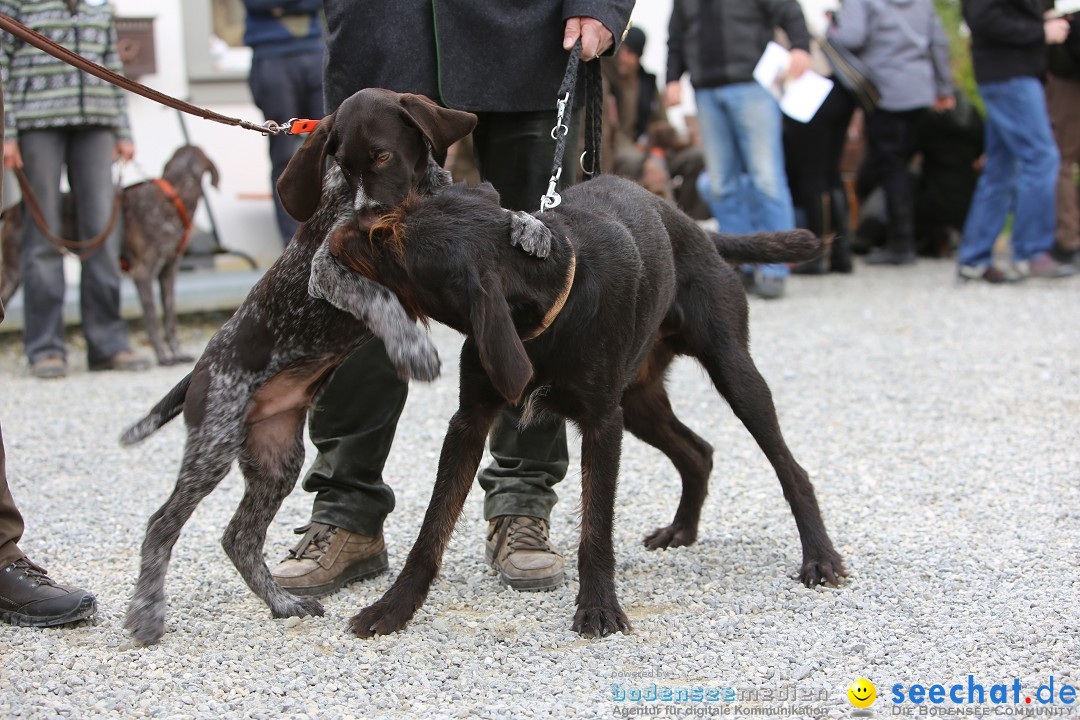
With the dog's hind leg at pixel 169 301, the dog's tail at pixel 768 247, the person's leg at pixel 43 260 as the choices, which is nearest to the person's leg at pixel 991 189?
the dog's tail at pixel 768 247

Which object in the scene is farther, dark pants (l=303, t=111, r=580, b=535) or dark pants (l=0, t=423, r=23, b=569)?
dark pants (l=303, t=111, r=580, b=535)

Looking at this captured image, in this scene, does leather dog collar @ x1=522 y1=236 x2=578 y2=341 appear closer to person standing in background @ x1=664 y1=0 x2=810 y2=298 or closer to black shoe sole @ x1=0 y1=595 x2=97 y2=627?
black shoe sole @ x1=0 y1=595 x2=97 y2=627

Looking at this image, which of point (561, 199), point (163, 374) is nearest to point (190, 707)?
point (561, 199)

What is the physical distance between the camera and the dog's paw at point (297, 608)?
323cm

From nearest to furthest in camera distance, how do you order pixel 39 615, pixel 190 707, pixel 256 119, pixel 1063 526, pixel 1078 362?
1. pixel 190 707
2. pixel 39 615
3. pixel 1063 526
4. pixel 1078 362
5. pixel 256 119

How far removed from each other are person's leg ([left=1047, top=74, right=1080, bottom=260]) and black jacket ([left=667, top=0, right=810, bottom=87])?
8.92 ft

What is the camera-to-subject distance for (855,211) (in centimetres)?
1227

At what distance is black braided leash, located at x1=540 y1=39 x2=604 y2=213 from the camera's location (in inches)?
131

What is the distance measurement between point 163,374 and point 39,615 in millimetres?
4177

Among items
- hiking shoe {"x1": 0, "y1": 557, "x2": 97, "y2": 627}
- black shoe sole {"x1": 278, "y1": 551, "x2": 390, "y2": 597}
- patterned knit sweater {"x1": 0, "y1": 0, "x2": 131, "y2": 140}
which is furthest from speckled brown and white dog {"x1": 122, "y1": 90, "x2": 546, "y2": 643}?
patterned knit sweater {"x1": 0, "y1": 0, "x2": 131, "y2": 140}

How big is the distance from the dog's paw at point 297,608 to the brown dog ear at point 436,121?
1.31 metres

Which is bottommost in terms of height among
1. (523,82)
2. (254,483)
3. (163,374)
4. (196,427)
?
(163,374)

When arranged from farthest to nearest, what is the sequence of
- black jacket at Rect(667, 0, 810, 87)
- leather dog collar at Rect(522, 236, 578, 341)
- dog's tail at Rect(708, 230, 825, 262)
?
black jacket at Rect(667, 0, 810, 87) < dog's tail at Rect(708, 230, 825, 262) < leather dog collar at Rect(522, 236, 578, 341)

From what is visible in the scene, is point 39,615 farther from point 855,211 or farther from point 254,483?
point 855,211
